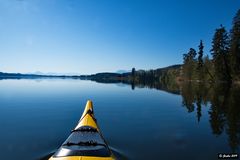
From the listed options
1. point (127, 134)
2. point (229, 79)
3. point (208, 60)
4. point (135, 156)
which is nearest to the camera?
point (135, 156)

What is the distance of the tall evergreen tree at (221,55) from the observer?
72.9 m

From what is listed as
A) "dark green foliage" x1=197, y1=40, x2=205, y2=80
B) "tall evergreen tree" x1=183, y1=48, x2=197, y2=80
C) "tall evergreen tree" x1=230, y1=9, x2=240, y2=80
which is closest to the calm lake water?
"tall evergreen tree" x1=230, y1=9, x2=240, y2=80

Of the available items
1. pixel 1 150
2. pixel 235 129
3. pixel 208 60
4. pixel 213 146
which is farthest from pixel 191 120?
pixel 208 60

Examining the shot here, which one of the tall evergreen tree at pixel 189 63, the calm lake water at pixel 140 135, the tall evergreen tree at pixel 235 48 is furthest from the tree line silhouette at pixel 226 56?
the calm lake water at pixel 140 135

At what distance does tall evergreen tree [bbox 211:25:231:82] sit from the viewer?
72875mm

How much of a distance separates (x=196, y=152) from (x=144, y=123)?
8.91m

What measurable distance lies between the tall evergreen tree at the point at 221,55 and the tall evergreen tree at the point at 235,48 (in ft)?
11.8

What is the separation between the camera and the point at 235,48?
68438mm

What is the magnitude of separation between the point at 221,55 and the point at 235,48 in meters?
5.76

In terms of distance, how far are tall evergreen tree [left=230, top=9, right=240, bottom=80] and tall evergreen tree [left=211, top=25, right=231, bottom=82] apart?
3590 millimetres

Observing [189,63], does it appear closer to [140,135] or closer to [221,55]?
[221,55]

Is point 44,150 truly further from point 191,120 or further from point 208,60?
point 208,60

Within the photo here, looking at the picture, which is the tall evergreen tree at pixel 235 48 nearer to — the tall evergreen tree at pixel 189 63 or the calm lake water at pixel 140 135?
the tall evergreen tree at pixel 189 63

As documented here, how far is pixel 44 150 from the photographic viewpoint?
13539 mm
